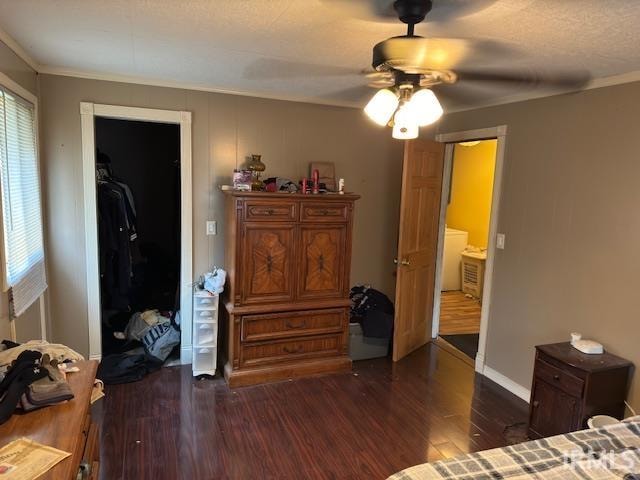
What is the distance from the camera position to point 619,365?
249cm

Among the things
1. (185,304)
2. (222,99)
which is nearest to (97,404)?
(185,304)

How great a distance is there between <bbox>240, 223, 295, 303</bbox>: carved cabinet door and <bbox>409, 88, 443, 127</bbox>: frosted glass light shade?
180 cm

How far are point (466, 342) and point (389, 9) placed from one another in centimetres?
357

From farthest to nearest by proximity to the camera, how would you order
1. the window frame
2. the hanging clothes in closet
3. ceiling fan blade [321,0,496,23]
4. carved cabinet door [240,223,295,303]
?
the hanging clothes in closet < carved cabinet door [240,223,295,303] < the window frame < ceiling fan blade [321,0,496,23]

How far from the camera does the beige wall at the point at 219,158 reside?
10.2 feet

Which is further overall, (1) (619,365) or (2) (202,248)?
(2) (202,248)

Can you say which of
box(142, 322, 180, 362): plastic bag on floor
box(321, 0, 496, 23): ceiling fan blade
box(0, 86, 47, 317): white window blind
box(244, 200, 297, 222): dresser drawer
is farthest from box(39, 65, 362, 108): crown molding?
box(142, 322, 180, 362): plastic bag on floor

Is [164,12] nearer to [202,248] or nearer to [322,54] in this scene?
[322,54]

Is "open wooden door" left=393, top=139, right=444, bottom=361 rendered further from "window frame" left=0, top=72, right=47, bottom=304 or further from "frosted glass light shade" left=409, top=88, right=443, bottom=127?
"window frame" left=0, top=72, right=47, bottom=304

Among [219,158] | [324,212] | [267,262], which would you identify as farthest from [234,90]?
[267,262]

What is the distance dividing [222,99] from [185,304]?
171 centimetres

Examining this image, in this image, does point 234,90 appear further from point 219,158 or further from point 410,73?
point 410,73

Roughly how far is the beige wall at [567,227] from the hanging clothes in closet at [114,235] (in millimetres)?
3050

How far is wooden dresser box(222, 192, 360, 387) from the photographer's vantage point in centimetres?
323
